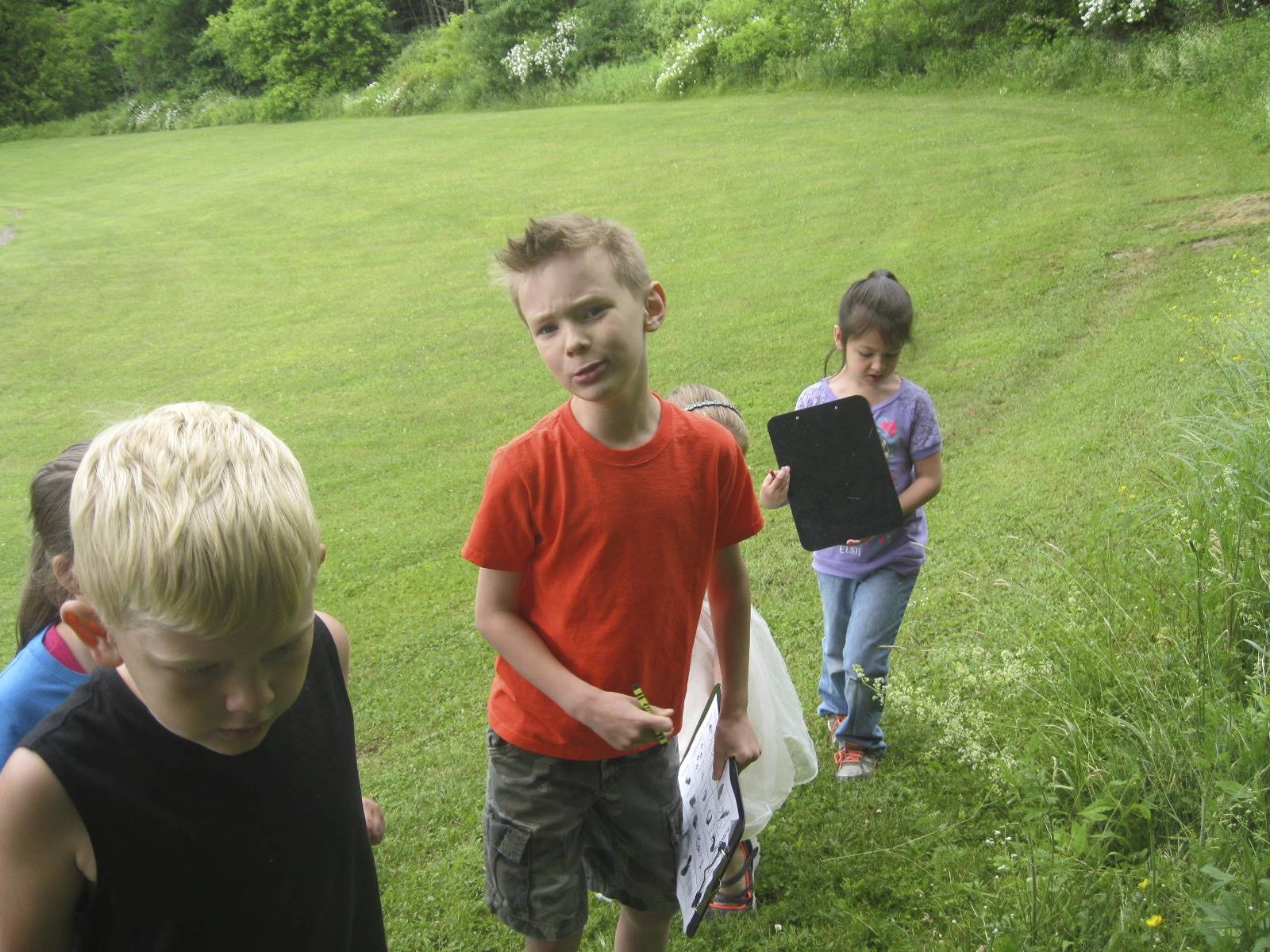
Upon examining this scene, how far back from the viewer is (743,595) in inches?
103

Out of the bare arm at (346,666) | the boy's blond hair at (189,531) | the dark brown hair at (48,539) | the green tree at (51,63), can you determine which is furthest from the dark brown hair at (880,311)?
the green tree at (51,63)

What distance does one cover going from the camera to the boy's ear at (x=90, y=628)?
152 centimetres

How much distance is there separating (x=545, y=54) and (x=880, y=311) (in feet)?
85.0

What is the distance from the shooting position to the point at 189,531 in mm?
1465

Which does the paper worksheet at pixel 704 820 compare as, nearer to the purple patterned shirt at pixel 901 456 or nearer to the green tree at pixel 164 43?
the purple patterned shirt at pixel 901 456

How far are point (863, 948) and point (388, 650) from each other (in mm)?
3244

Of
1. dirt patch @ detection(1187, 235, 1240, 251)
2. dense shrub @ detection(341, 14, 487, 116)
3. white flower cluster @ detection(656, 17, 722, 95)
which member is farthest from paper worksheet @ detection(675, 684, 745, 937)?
dense shrub @ detection(341, 14, 487, 116)

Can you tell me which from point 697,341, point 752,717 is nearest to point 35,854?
point 752,717

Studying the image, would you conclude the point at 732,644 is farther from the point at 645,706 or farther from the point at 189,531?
the point at 189,531

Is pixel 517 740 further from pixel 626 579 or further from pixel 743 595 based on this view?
pixel 743 595

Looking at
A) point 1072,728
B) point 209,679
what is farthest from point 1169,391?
point 209,679

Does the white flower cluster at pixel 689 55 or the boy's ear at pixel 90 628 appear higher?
the boy's ear at pixel 90 628

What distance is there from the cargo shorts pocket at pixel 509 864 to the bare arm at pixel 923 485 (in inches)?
67.0

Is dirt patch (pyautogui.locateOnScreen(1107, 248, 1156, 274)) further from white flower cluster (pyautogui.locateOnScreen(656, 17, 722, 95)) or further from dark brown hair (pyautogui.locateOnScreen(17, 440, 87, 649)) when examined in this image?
white flower cluster (pyautogui.locateOnScreen(656, 17, 722, 95))
